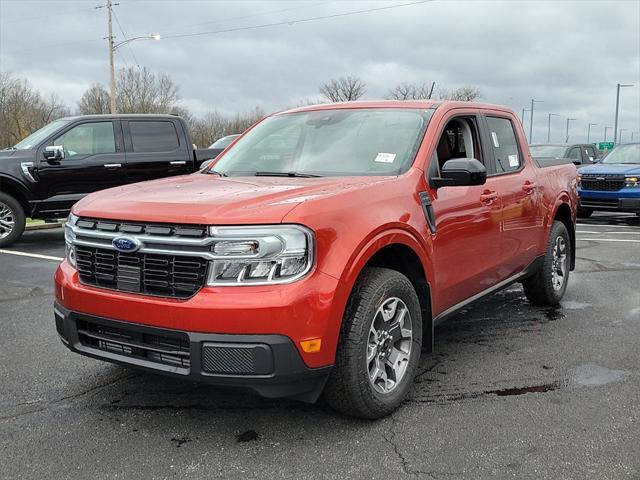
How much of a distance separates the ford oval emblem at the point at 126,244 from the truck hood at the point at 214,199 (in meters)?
0.11

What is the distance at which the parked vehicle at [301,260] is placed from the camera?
291cm

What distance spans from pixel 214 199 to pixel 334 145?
1.33 meters

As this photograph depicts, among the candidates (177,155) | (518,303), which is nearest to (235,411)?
(518,303)

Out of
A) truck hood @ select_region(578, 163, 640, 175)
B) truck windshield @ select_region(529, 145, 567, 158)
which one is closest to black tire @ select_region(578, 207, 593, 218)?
truck hood @ select_region(578, 163, 640, 175)

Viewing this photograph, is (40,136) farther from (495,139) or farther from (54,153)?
(495,139)

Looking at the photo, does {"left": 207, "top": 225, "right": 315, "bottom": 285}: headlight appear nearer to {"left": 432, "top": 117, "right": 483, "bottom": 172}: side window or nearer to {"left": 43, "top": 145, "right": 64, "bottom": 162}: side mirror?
{"left": 432, "top": 117, "right": 483, "bottom": 172}: side window

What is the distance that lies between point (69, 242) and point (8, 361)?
148 cm

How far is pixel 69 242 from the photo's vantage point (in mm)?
3566

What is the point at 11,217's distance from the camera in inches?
384

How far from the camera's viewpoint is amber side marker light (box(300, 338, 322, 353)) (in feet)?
9.61

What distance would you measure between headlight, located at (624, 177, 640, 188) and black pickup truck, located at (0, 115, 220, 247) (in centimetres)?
890

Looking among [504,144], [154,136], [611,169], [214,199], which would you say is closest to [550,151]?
[611,169]

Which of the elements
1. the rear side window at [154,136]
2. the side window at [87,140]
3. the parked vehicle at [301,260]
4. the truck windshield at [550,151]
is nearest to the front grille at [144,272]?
the parked vehicle at [301,260]

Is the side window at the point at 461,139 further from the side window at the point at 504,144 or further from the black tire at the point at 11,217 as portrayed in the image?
the black tire at the point at 11,217
